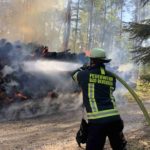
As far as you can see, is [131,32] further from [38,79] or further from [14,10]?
[14,10]

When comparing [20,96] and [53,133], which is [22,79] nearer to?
[20,96]

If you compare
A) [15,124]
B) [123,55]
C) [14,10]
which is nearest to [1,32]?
[14,10]

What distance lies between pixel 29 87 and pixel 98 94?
846cm

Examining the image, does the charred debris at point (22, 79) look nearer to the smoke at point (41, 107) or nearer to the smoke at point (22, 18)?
the smoke at point (41, 107)

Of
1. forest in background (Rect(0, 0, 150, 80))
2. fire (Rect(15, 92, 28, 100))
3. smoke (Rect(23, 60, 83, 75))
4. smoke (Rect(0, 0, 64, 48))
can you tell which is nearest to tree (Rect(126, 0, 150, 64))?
forest in background (Rect(0, 0, 150, 80))

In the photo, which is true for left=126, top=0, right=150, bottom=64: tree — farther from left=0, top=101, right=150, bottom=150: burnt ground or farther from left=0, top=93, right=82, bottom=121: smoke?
left=0, top=93, right=82, bottom=121: smoke

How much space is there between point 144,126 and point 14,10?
25.2 metres

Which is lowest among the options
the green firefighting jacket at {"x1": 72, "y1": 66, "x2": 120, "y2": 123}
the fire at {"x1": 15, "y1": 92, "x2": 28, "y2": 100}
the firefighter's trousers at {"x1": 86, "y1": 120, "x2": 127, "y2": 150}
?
the fire at {"x1": 15, "y1": 92, "x2": 28, "y2": 100}

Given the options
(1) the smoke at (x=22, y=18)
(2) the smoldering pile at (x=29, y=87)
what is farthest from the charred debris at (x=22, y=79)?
(1) the smoke at (x=22, y=18)

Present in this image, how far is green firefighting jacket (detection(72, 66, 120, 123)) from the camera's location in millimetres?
5506

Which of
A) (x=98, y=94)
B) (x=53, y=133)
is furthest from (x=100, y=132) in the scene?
(x=53, y=133)

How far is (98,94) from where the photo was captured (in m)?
5.57

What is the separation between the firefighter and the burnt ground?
9.23 feet

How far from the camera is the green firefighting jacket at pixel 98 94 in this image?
217 inches
